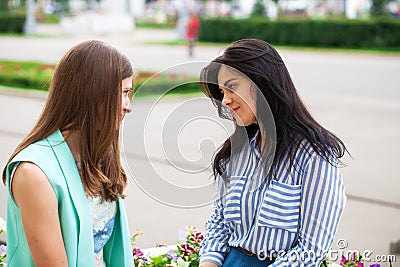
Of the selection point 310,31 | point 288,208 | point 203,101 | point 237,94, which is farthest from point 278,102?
point 310,31

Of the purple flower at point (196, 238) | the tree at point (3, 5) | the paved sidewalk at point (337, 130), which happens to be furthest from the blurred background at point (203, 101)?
the purple flower at point (196, 238)

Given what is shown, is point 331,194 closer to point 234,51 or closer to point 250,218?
point 250,218

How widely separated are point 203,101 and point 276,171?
748 millimetres

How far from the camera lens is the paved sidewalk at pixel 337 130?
5246 mm

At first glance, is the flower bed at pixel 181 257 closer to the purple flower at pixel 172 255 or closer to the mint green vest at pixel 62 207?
the purple flower at pixel 172 255

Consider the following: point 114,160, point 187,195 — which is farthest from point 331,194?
point 114,160

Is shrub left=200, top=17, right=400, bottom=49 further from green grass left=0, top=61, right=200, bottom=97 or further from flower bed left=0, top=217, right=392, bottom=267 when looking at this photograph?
flower bed left=0, top=217, right=392, bottom=267

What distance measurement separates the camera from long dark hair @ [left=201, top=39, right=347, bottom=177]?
2375 mm

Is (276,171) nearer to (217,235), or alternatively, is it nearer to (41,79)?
(217,235)

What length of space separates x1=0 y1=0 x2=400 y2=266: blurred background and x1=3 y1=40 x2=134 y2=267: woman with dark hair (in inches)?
13.4

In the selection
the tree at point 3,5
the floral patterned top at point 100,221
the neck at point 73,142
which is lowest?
the tree at point 3,5

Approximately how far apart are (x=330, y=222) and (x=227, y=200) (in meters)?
0.40

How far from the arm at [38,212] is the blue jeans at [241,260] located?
661mm

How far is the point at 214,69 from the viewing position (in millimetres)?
2469
